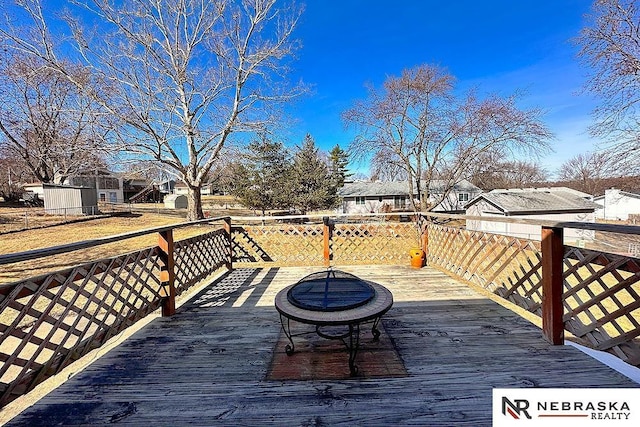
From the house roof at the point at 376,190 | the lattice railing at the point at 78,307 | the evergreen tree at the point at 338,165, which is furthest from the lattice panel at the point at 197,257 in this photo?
the house roof at the point at 376,190

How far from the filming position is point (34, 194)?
20.7m

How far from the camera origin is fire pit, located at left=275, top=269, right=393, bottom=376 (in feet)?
6.79

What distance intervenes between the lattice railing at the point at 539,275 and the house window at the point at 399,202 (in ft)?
63.0

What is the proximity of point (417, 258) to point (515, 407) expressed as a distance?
3.91 metres

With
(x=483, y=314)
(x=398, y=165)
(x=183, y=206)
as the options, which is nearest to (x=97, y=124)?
(x=483, y=314)

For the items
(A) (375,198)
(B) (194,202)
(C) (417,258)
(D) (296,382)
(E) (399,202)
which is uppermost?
(A) (375,198)

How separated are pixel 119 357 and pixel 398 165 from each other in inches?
598

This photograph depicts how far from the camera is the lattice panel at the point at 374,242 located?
6.29 metres

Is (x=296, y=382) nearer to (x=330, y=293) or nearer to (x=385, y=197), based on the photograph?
(x=330, y=293)

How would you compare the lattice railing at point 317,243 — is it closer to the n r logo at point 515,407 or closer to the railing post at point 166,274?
the railing post at point 166,274

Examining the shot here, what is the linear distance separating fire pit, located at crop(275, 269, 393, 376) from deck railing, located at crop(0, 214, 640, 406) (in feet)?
4.92

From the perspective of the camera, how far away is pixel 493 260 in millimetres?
3615

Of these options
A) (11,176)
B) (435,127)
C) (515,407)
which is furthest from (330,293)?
(11,176)

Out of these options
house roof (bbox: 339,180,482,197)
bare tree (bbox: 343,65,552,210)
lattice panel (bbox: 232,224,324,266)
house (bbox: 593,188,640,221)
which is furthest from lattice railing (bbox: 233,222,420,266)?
house (bbox: 593,188,640,221)
